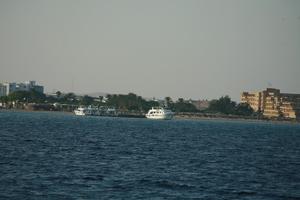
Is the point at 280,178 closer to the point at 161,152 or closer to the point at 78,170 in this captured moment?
the point at 78,170

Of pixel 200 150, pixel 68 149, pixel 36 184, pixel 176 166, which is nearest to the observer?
pixel 36 184

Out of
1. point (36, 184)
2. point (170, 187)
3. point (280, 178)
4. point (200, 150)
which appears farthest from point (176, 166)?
point (200, 150)

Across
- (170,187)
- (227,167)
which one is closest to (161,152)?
(227,167)

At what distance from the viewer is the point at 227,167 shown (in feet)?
202

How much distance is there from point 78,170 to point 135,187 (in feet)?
27.9

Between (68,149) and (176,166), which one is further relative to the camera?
(68,149)

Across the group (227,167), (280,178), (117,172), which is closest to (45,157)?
(117,172)

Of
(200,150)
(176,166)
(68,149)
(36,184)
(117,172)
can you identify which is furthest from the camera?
(200,150)

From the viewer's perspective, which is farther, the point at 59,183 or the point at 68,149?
the point at 68,149

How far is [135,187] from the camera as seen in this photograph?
4638 centimetres

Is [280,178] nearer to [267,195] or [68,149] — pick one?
→ [267,195]

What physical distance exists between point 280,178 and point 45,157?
2078 cm

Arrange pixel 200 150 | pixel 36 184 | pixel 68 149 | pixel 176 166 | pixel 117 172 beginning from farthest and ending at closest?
pixel 200 150 < pixel 68 149 < pixel 176 166 < pixel 117 172 < pixel 36 184

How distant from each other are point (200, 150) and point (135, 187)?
36.9 m
